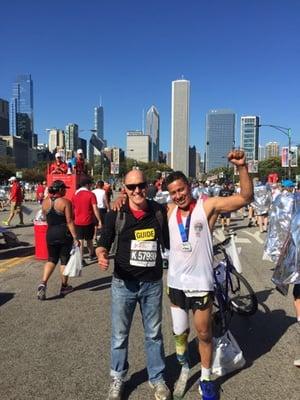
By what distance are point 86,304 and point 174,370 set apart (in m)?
2.68

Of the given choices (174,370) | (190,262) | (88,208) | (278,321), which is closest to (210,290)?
(190,262)

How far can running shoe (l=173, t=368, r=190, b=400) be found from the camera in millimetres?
3855

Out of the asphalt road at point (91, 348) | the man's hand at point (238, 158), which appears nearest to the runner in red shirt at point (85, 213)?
the asphalt road at point (91, 348)

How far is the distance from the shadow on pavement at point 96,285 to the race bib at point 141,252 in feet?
13.9

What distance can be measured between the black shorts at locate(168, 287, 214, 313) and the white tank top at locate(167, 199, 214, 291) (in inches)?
2.9

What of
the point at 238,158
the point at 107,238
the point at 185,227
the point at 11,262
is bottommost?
the point at 11,262

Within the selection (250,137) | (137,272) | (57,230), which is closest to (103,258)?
(137,272)

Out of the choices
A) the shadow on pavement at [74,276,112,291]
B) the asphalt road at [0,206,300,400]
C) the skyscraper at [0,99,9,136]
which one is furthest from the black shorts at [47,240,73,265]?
the skyscraper at [0,99,9,136]

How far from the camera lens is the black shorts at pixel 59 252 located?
23.5 feet

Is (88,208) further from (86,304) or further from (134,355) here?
(134,355)

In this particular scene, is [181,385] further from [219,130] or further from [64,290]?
[219,130]

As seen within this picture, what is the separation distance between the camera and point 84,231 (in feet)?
32.7

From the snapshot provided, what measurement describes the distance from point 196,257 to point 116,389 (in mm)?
1236

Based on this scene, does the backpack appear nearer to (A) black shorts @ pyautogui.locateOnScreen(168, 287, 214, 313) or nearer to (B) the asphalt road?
(A) black shorts @ pyautogui.locateOnScreen(168, 287, 214, 313)
